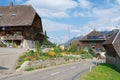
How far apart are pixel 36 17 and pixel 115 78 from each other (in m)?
38.4

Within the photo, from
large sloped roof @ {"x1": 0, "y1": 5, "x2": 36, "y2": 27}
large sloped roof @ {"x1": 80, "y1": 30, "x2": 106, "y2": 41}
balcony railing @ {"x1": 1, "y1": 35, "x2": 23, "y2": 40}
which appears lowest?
balcony railing @ {"x1": 1, "y1": 35, "x2": 23, "y2": 40}

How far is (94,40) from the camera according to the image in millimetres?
89188

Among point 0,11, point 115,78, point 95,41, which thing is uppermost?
point 0,11

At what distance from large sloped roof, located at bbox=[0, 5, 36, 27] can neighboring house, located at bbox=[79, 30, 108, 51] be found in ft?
108

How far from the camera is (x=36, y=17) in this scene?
2498 inches

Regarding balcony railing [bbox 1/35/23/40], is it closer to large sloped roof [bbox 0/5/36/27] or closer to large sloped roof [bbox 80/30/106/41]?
large sloped roof [bbox 0/5/36/27]

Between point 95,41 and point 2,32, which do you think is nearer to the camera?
point 2,32

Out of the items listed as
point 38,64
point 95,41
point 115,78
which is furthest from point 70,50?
point 115,78

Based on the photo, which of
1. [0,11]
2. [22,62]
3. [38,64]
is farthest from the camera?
[0,11]

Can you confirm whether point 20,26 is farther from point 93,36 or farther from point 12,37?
point 93,36

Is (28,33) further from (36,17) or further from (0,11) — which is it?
(0,11)

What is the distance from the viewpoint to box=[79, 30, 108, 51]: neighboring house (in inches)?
3477

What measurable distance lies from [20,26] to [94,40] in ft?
122

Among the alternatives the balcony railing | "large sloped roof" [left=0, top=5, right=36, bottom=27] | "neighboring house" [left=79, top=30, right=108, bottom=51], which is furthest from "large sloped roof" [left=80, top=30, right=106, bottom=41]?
the balcony railing
